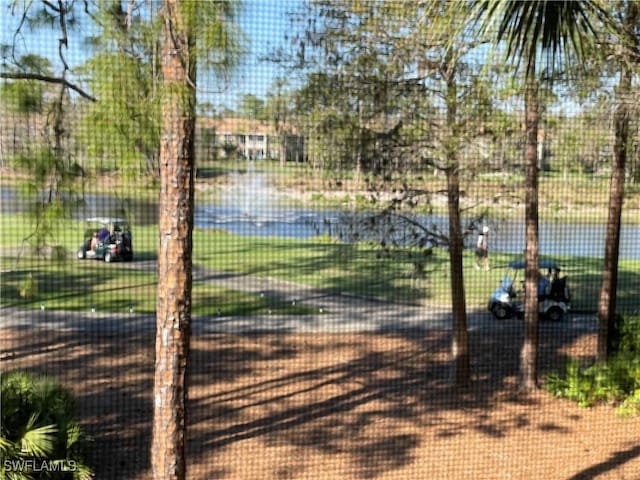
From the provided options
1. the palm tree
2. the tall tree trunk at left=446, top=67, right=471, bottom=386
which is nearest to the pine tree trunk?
the tall tree trunk at left=446, top=67, right=471, bottom=386

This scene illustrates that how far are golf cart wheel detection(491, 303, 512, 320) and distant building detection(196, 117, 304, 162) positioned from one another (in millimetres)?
3088

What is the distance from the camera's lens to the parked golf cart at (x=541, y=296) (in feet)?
17.2

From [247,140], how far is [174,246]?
1.36 meters

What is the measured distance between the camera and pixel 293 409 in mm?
3525

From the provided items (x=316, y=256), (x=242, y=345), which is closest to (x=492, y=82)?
(x=242, y=345)

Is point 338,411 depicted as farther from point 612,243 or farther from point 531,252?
point 612,243

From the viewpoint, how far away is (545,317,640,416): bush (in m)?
3.50

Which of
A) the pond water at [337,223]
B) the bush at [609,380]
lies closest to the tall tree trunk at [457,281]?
the pond water at [337,223]

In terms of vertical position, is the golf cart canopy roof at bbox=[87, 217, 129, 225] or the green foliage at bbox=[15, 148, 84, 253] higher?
the green foliage at bbox=[15, 148, 84, 253]

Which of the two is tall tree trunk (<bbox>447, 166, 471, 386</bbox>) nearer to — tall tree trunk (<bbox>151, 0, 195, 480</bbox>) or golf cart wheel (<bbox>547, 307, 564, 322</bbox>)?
golf cart wheel (<bbox>547, 307, 564, 322</bbox>)

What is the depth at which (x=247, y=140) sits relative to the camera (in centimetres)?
281

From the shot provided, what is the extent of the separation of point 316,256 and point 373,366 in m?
4.36

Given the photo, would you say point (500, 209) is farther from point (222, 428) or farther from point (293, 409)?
point (222, 428)

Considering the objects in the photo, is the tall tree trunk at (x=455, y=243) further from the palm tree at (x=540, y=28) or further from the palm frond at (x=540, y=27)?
the palm frond at (x=540, y=27)
